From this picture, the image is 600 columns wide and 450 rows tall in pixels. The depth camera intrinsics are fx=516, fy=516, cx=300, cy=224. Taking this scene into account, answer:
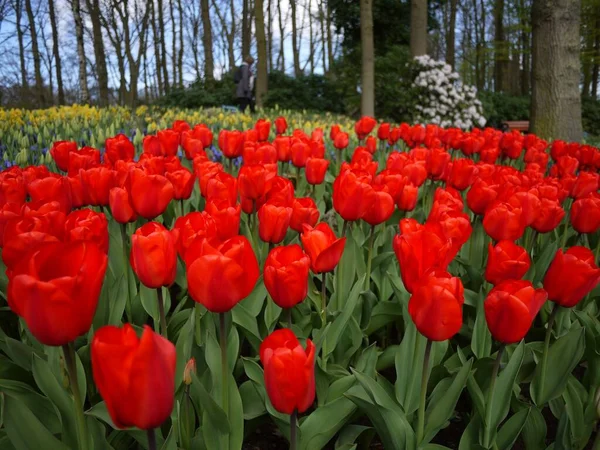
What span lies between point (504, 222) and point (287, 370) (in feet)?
3.49

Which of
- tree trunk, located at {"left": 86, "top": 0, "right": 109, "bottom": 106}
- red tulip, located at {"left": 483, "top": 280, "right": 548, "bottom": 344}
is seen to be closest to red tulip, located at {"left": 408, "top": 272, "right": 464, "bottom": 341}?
red tulip, located at {"left": 483, "top": 280, "right": 548, "bottom": 344}

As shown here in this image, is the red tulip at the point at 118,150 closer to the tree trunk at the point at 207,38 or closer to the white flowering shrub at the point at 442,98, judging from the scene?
the white flowering shrub at the point at 442,98

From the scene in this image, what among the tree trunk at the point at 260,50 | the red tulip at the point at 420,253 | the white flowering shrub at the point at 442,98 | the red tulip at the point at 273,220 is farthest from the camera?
the tree trunk at the point at 260,50

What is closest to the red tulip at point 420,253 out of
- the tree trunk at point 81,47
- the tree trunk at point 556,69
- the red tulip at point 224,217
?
the red tulip at point 224,217

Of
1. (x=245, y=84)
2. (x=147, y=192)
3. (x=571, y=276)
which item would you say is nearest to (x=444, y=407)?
(x=571, y=276)

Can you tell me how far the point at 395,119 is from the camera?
1307 cm

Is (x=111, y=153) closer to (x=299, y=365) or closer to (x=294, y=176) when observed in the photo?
(x=294, y=176)

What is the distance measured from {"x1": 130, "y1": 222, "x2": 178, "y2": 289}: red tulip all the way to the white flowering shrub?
10.8 metres

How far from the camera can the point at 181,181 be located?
1.99 meters

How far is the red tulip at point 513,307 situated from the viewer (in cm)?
111

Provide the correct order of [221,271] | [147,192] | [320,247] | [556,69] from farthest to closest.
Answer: [556,69]
[147,192]
[320,247]
[221,271]

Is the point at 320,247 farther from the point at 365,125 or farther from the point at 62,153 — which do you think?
the point at 365,125

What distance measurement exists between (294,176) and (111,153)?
1.39m

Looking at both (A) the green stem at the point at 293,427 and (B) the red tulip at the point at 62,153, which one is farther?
(B) the red tulip at the point at 62,153
